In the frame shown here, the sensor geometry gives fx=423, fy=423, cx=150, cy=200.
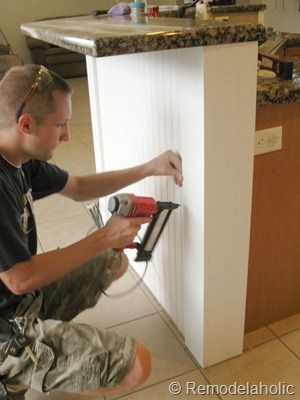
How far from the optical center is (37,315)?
1188 mm

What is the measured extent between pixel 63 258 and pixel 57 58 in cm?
582

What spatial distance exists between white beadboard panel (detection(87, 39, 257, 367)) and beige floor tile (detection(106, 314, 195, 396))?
2.3 inches

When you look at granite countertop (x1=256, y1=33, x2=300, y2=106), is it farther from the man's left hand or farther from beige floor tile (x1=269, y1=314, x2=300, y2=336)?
beige floor tile (x1=269, y1=314, x2=300, y2=336)

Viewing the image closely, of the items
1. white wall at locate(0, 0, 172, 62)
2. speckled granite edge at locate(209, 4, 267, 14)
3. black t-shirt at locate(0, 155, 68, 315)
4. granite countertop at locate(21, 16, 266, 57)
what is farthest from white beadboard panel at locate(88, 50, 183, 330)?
white wall at locate(0, 0, 172, 62)

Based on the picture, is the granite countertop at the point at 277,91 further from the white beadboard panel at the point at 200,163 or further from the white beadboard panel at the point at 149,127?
the white beadboard panel at the point at 149,127

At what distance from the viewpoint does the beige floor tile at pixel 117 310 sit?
5.64ft

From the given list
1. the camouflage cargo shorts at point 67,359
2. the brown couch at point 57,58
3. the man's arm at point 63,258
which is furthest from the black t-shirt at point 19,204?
the brown couch at point 57,58

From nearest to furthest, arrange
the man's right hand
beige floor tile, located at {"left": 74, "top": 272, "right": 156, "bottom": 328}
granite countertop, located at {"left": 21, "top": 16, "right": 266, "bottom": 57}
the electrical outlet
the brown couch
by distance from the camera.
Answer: granite countertop, located at {"left": 21, "top": 16, "right": 266, "bottom": 57}
the man's right hand
the electrical outlet
beige floor tile, located at {"left": 74, "top": 272, "right": 156, "bottom": 328}
the brown couch

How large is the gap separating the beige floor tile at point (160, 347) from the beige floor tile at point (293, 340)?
356 mm

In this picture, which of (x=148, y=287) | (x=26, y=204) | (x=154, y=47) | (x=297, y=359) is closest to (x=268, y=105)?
(x=154, y=47)

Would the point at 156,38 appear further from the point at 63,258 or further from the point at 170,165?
the point at 63,258

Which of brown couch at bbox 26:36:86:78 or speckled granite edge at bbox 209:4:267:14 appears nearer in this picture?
speckled granite edge at bbox 209:4:267:14

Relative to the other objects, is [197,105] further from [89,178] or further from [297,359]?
[297,359]

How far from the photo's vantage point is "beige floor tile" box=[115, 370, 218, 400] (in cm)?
137
